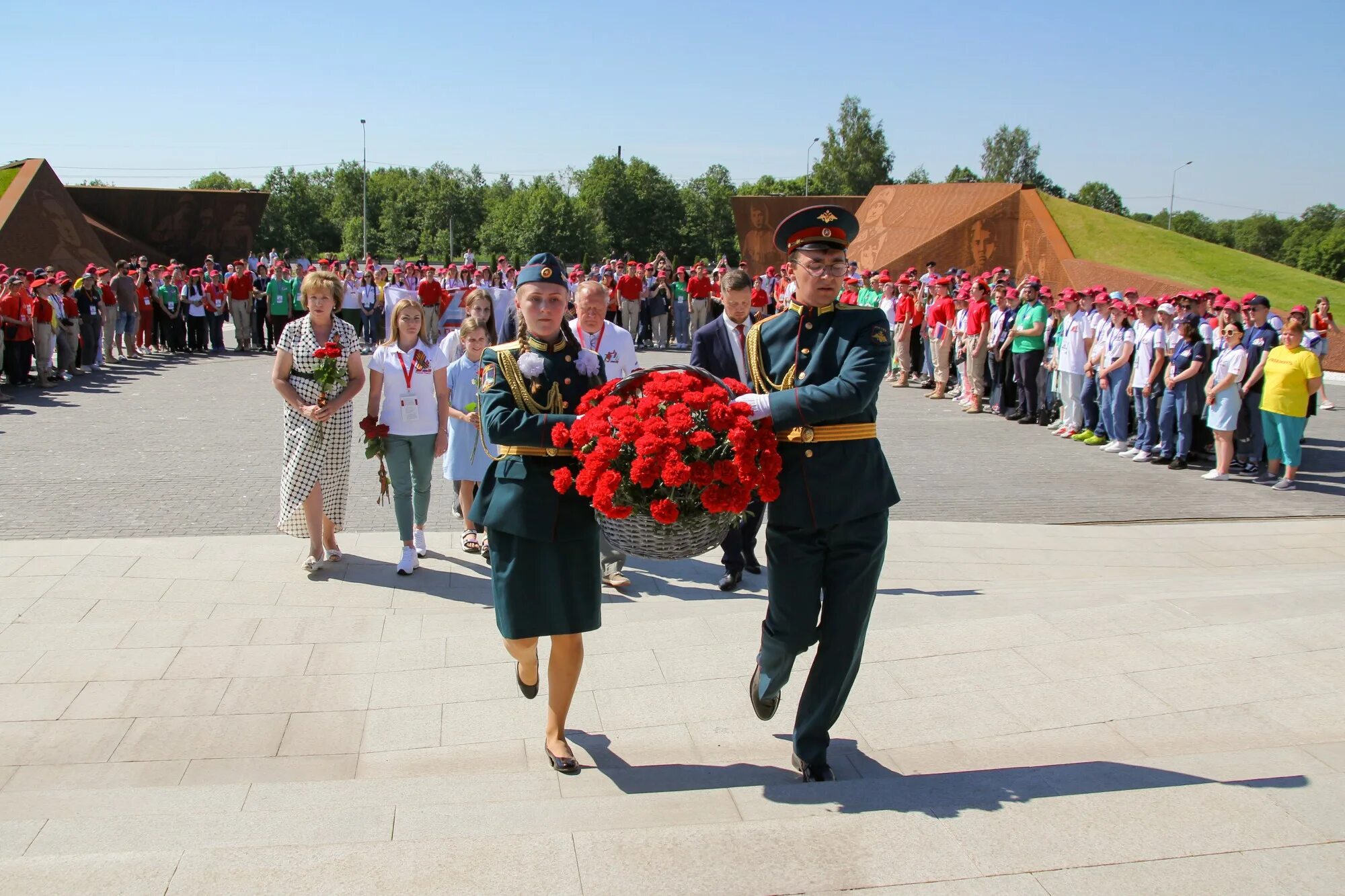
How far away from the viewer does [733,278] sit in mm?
7254

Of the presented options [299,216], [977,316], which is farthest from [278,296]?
[299,216]

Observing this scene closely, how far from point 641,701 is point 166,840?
229 centimetres

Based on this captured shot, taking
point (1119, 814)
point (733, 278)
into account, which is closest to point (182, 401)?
point (733, 278)

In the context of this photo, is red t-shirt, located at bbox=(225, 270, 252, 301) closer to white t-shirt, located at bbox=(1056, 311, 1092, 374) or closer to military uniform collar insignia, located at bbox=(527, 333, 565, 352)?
white t-shirt, located at bbox=(1056, 311, 1092, 374)

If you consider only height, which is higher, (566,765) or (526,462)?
(526,462)

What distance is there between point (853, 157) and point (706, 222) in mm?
17501

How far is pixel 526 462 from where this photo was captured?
424cm

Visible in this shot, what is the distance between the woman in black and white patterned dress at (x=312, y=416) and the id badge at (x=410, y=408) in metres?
0.34

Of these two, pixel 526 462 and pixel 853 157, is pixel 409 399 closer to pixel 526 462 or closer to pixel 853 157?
pixel 526 462

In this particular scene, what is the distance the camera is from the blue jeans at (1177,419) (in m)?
12.5

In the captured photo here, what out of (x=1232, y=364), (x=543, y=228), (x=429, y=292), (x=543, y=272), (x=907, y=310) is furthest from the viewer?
(x=543, y=228)

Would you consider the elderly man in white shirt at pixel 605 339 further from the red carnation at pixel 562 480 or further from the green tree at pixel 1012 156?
the green tree at pixel 1012 156

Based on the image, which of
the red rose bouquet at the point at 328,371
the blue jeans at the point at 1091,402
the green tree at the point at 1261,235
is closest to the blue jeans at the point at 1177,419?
the blue jeans at the point at 1091,402

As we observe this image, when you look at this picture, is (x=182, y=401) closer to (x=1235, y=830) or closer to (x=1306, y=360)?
(x=1306, y=360)
